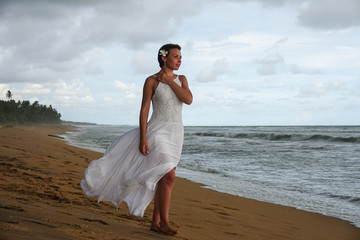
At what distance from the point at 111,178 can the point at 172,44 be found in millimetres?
1374

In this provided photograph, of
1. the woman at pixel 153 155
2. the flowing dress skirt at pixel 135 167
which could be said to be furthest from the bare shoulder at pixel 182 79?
the flowing dress skirt at pixel 135 167

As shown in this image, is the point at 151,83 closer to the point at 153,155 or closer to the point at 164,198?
the point at 153,155

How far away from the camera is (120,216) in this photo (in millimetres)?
3896

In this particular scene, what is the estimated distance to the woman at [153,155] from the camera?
10.7ft

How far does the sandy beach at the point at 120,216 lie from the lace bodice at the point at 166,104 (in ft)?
3.45

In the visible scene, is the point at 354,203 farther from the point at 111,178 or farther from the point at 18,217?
the point at 18,217

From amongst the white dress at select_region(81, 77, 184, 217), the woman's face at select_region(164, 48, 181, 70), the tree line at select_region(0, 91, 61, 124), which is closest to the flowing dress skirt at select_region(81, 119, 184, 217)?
the white dress at select_region(81, 77, 184, 217)

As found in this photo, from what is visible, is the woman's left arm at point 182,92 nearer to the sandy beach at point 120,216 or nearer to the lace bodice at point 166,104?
the lace bodice at point 166,104

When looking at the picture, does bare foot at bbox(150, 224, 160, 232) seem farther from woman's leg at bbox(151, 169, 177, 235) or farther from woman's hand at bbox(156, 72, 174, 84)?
woman's hand at bbox(156, 72, 174, 84)

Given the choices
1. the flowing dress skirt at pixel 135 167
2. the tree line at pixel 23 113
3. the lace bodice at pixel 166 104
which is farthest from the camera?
the tree line at pixel 23 113

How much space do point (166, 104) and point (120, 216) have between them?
4.54 ft

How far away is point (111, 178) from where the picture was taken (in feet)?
11.2

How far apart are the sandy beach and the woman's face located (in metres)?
1.53

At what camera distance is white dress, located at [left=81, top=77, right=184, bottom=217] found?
10.7 feet
